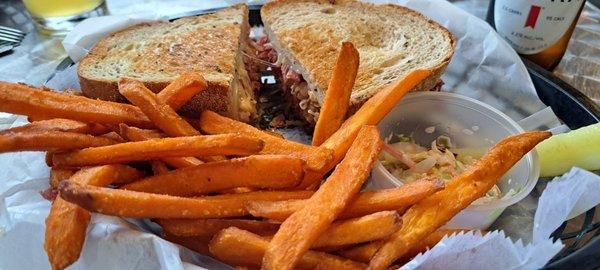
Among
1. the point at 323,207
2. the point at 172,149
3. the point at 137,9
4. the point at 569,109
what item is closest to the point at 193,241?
the point at 172,149

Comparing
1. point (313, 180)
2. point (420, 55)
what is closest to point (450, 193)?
point (313, 180)

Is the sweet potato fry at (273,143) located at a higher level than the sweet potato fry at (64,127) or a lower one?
lower

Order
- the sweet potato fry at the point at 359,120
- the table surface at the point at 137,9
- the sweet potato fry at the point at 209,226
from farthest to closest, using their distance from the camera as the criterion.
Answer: the table surface at the point at 137,9 < the sweet potato fry at the point at 359,120 < the sweet potato fry at the point at 209,226

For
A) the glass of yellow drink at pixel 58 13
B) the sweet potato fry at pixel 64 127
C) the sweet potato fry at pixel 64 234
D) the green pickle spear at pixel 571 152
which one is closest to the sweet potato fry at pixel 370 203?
the sweet potato fry at pixel 64 234

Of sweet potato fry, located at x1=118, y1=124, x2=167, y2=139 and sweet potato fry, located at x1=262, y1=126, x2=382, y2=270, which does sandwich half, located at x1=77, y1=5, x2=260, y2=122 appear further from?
sweet potato fry, located at x1=262, y1=126, x2=382, y2=270

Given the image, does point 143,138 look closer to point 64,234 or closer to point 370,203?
point 64,234

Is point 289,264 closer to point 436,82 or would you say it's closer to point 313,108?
point 313,108

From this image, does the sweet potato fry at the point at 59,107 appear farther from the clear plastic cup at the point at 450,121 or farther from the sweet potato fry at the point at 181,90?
the clear plastic cup at the point at 450,121
